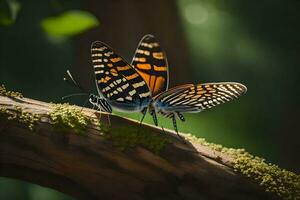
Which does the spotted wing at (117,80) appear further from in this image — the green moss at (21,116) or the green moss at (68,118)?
the green moss at (21,116)

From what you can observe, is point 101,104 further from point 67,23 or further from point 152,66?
point 67,23

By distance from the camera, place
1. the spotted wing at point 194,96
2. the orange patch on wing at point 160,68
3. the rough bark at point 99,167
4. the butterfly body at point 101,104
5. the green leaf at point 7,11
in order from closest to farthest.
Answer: the green leaf at point 7,11, the rough bark at point 99,167, the butterfly body at point 101,104, the spotted wing at point 194,96, the orange patch on wing at point 160,68

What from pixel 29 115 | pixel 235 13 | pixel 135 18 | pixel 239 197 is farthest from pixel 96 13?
pixel 239 197

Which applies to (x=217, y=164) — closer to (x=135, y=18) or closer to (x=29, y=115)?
(x=29, y=115)

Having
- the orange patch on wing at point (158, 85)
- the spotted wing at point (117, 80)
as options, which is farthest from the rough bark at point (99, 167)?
the orange patch on wing at point (158, 85)

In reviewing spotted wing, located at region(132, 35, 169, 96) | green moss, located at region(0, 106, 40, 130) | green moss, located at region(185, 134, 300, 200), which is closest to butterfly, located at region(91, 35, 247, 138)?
spotted wing, located at region(132, 35, 169, 96)

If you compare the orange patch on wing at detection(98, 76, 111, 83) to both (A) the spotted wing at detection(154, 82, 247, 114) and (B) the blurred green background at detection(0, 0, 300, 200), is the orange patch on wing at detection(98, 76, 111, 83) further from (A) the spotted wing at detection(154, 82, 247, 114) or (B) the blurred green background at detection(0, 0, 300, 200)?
(B) the blurred green background at detection(0, 0, 300, 200)

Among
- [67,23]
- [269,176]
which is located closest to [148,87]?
[269,176]
